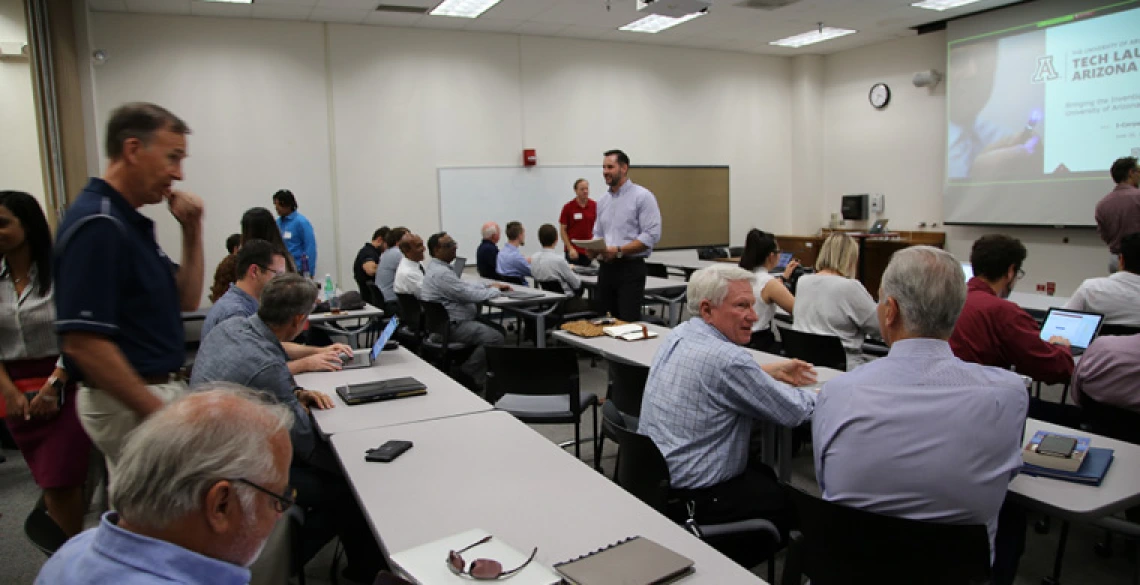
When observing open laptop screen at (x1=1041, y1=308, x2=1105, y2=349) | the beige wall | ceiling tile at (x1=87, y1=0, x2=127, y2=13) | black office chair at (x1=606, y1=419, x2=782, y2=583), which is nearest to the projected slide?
open laptop screen at (x1=1041, y1=308, x2=1105, y2=349)

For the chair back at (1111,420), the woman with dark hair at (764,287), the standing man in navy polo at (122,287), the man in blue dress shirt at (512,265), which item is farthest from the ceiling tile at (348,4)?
the chair back at (1111,420)

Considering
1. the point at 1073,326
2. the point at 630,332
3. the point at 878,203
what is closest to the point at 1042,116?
the point at 878,203

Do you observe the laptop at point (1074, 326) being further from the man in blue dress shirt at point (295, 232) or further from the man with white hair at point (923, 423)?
the man in blue dress shirt at point (295, 232)

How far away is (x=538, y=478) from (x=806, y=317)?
2.47 meters

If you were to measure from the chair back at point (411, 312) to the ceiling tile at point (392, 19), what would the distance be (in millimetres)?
3713

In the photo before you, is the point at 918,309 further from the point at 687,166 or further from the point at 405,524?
the point at 687,166

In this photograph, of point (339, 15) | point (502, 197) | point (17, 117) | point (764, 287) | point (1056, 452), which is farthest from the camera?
point (502, 197)

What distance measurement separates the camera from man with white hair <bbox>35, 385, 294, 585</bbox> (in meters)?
0.95

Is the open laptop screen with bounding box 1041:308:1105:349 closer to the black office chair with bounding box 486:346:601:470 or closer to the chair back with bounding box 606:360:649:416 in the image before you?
the chair back with bounding box 606:360:649:416

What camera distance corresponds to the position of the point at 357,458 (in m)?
2.25

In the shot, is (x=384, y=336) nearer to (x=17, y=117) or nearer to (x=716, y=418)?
(x=716, y=418)

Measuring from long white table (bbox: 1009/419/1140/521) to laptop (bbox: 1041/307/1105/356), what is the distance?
6.36 ft

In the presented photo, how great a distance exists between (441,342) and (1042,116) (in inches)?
291

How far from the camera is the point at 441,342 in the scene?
5.30 meters
